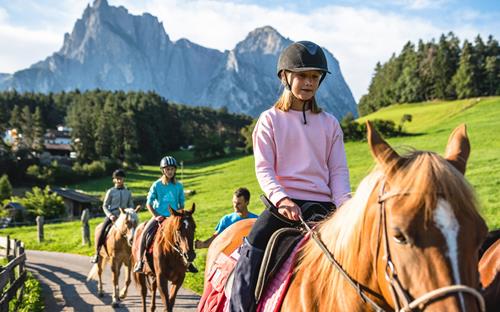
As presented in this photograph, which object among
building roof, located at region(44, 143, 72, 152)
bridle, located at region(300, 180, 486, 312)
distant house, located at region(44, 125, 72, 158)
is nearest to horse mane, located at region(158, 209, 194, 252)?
bridle, located at region(300, 180, 486, 312)

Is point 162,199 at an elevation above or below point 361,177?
below

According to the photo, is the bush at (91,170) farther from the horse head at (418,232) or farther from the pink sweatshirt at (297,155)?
the horse head at (418,232)

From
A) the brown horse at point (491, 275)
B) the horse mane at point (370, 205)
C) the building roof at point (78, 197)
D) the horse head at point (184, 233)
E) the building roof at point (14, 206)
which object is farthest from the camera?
the building roof at point (78, 197)

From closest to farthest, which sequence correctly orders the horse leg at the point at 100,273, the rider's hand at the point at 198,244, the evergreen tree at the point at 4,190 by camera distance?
the rider's hand at the point at 198,244 < the horse leg at the point at 100,273 < the evergreen tree at the point at 4,190

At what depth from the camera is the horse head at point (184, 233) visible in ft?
25.2

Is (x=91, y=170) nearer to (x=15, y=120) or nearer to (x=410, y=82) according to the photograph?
(x=15, y=120)

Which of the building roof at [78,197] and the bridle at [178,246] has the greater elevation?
the bridle at [178,246]

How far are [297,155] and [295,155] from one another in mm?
15

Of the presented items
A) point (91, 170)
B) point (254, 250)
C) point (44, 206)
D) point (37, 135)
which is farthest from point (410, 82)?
point (254, 250)

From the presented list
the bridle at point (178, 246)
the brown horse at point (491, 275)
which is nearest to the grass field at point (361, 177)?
the brown horse at point (491, 275)

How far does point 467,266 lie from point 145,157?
306 feet

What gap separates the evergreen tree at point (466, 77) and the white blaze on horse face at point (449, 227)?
8082cm

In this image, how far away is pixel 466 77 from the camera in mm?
74812

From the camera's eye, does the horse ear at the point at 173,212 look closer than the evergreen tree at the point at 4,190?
Yes
